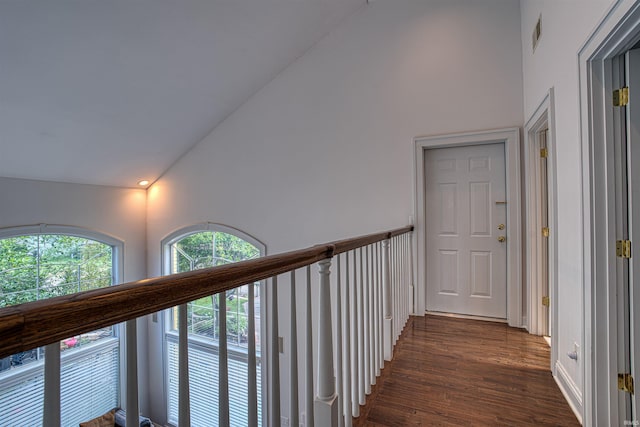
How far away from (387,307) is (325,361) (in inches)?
44.9

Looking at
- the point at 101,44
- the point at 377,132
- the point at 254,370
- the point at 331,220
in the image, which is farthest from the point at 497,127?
the point at 101,44

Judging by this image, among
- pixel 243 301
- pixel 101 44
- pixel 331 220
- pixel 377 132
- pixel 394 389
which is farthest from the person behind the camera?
pixel 243 301

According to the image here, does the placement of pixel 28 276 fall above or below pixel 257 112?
below

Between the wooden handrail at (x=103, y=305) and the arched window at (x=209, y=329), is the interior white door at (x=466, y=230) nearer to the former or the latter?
→ the arched window at (x=209, y=329)

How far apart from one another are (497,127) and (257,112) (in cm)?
300

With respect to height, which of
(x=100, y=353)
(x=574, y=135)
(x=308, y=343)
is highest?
(x=574, y=135)

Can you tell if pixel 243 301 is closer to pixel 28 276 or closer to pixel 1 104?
pixel 28 276

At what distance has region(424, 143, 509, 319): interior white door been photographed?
312 centimetres

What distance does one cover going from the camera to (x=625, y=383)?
1407 millimetres

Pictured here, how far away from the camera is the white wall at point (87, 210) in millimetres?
3748

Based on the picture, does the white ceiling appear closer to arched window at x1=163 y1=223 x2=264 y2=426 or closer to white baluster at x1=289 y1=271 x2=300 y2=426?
arched window at x1=163 y1=223 x2=264 y2=426

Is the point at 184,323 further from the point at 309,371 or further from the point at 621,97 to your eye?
the point at 621,97

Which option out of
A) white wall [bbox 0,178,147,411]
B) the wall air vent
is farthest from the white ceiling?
the wall air vent

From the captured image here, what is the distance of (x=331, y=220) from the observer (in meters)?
3.78
